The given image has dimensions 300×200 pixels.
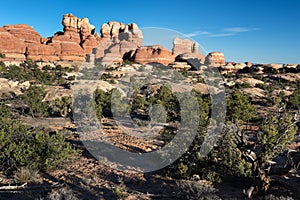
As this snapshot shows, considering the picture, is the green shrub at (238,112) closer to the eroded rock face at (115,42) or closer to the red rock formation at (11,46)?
the eroded rock face at (115,42)

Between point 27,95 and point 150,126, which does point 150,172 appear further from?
point 27,95

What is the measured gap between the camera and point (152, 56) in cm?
7412

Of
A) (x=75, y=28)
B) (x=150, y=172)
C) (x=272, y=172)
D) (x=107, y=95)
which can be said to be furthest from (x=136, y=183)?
(x=75, y=28)

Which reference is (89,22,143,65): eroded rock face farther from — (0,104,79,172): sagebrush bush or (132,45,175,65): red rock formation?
(0,104,79,172): sagebrush bush

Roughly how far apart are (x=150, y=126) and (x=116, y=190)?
35.7 feet

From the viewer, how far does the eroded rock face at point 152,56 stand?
241ft

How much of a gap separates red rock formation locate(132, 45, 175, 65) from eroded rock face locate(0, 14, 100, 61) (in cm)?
1633

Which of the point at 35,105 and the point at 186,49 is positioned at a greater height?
the point at 186,49

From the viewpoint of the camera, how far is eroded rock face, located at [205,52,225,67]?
7988cm

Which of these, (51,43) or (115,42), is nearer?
(51,43)

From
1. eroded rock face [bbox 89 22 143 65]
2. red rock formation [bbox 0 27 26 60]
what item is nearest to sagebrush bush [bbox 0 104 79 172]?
eroded rock face [bbox 89 22 143 65]

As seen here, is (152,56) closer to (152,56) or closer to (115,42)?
(152,56)

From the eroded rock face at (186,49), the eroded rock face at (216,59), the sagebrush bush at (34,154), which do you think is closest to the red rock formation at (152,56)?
the eroded rock face at (186,49)

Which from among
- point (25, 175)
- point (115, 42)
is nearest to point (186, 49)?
point (115, 42)
